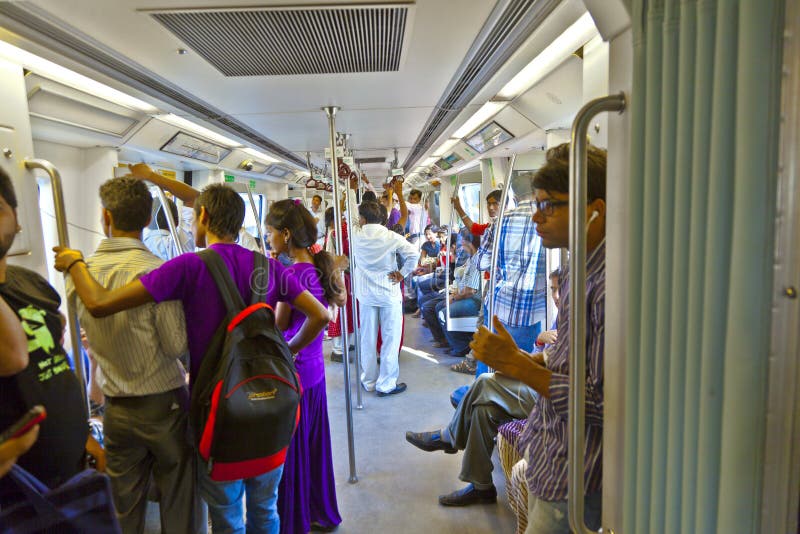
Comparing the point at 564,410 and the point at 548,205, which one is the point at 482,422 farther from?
the point at 548,205

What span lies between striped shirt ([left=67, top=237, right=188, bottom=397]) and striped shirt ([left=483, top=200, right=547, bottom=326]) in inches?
99.3

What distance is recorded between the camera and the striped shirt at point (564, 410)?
45.7 inches

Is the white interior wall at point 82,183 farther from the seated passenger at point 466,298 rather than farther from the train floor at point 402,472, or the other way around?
the seated passenger at point 466,298

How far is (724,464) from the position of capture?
766 millimetres

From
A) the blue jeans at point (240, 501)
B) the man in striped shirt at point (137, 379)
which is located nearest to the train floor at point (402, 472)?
the blue jeans at point (240, 501)

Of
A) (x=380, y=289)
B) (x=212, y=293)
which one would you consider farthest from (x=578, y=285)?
(x=380, y=289)

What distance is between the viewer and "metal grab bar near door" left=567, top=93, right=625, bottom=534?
2.96ft

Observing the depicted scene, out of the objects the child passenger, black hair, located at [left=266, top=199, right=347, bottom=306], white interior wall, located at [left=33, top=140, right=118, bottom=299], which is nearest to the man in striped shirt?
the child passenger

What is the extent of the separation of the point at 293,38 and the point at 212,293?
1120mm

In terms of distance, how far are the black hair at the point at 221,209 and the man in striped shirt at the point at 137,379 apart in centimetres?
21

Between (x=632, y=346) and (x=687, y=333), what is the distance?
107 millimetres

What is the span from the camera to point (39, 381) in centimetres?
125

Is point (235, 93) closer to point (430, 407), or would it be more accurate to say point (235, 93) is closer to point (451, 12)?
point (451, 12)

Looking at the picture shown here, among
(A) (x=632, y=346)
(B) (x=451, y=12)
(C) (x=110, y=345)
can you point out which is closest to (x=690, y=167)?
(A) (x=632, y=346)
